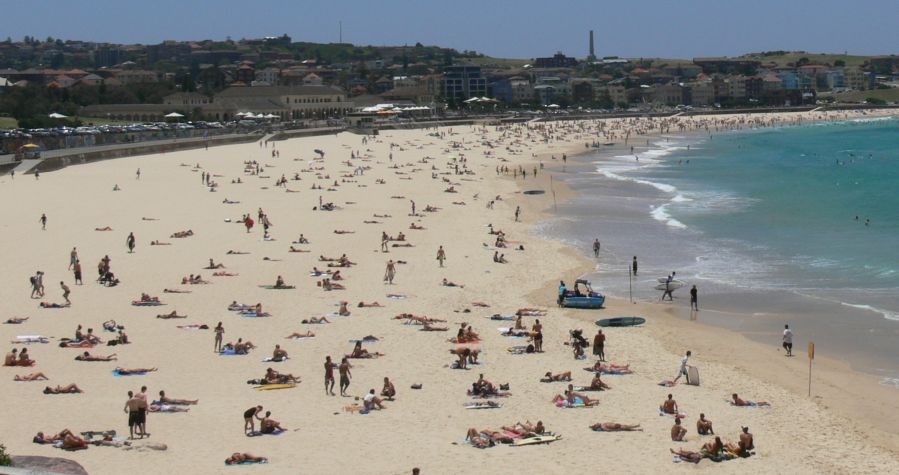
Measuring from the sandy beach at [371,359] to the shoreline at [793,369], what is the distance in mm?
50

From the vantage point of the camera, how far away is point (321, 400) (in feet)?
47.4

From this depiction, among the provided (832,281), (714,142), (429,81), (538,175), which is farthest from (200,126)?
(429,81)

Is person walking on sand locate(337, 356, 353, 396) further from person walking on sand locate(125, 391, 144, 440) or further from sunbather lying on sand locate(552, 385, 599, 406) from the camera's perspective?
person walking on sand locate(125, 391, 144, 440)

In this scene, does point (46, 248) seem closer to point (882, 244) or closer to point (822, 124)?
point (882, 244)

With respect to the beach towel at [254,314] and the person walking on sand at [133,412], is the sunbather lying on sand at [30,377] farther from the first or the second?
the beach towel at [254,314]

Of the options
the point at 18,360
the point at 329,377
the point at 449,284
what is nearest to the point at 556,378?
the point at 329,377

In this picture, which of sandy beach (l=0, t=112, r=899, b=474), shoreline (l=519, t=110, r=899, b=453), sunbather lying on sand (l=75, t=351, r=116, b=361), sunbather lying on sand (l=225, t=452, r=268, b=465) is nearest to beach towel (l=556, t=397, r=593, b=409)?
sandy beach (l=0, t=112, r=899, b=474)

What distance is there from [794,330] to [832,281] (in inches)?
182

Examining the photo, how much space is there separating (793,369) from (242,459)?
28.4 ft

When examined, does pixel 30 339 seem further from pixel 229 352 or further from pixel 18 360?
pixel 229 352

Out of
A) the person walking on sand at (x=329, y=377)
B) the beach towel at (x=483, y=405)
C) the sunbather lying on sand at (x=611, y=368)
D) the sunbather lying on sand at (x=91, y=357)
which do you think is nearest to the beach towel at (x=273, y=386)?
the person walking on sand at (x=329, y=377)

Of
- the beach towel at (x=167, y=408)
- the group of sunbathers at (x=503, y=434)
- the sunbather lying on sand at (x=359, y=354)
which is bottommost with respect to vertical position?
the group of sunbathers at (x=503, y=434)

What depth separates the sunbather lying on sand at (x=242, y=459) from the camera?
1189cm

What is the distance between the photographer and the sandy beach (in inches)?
495
